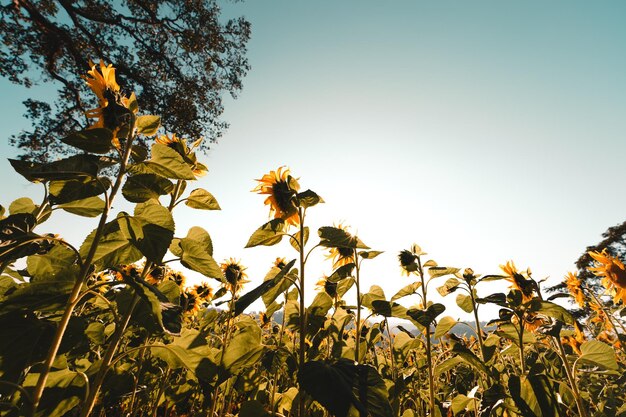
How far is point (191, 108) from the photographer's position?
9.41 metres

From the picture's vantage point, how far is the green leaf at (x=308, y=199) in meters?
1.30

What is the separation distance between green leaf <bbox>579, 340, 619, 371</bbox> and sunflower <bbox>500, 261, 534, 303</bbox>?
686 mm

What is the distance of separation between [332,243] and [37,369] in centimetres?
123

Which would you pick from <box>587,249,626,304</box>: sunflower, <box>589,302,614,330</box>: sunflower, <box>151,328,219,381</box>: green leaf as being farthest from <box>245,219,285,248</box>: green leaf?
<box>587,249,626,304</box>: sunflower

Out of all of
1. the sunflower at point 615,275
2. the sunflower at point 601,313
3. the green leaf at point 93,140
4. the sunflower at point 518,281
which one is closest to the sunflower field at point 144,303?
the green leaf at point 93,140

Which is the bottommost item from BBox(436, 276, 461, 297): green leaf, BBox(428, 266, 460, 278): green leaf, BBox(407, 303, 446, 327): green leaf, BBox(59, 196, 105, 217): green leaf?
BBox(407, 303, 446, 327): green leaf

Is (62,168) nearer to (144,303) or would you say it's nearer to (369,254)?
(144,303)

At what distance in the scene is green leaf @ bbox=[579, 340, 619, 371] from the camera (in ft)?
4.42

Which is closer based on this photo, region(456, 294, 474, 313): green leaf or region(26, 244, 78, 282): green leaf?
region(26, 244, 78, 282): green leaf

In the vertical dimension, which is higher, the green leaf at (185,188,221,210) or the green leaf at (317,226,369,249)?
the green leaf at (185,188,221,210)

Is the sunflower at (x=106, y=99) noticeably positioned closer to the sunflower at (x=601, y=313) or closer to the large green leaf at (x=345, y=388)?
the large green leaf at (x=345, y=388)

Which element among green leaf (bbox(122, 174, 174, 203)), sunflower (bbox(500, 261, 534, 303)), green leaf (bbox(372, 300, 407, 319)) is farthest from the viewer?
sunflower (bbox(500, 261, 534, 303))

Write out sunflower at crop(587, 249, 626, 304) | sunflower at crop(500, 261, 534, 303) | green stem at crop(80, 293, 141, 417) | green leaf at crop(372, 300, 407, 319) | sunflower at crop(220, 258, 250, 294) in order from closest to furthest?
green stem at crop(80, 293, 141, 417)
green leaf at crop(372, 300, 407, 319)
sunflower at crop(500, 261, 534, 303)
sunflower at crop(587, 249, 626, 304)
sunflower at crop(220, 258, 250, 294)

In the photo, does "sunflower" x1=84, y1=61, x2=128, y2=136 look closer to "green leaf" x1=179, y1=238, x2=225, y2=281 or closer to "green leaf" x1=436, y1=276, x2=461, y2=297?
"green leaf" x1=179, y1=238, x2=225, y2=281
